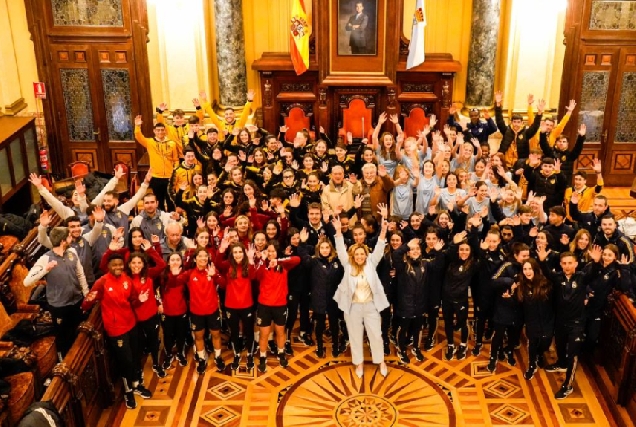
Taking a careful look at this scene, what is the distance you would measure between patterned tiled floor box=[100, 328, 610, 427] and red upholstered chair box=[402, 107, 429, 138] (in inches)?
206

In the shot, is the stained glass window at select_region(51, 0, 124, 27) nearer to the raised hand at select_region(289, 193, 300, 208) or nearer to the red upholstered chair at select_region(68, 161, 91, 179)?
the red upholstered chair at select_region(68, 161, 91, 179)

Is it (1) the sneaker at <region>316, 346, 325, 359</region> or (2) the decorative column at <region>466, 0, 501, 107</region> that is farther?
(2) the decorative column at <region>466, 0, 501, 107</region>

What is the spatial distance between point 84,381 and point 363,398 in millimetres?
2674

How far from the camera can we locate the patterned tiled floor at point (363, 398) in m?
6.89

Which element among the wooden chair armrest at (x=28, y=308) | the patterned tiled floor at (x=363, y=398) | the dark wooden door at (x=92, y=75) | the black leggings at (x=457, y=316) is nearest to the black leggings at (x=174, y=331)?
the patterned tiled floor at (x=363, y=398)

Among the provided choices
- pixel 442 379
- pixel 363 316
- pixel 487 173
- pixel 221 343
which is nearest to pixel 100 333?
pixel 221 343

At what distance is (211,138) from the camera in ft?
31.4

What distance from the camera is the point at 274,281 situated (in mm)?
7215

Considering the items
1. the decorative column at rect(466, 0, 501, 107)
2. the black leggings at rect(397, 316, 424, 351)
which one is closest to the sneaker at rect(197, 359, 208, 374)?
the black leggings at rect(397, 316, 424, 351)

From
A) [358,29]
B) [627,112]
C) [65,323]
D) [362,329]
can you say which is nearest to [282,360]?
[362,329]

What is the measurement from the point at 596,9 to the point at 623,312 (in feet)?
20.1

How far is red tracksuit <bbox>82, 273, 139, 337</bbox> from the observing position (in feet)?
21.8

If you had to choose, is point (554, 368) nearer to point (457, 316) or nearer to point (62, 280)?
point (457, 316)

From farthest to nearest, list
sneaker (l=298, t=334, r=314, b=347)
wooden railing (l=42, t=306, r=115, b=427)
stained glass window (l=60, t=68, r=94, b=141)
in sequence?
stained glass window (l=60, t=68, r=94, b=141)
sneaker (l=298, t=334, r=314, b=347)
wooden railing (l=42, t=306, r=115, b=427)
